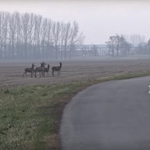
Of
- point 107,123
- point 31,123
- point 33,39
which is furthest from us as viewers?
point 33,39

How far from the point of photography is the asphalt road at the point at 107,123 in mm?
10672

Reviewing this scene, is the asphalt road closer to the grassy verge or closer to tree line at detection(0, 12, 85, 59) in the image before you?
the grassy verge

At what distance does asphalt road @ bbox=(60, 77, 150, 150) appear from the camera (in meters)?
10.7

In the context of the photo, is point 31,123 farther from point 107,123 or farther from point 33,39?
point 33,39

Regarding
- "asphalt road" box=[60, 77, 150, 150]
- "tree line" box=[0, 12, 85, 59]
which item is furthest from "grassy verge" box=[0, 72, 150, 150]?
"tree line" box=[0, 12, 85, 59]

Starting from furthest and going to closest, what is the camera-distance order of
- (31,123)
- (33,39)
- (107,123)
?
1. (33,39)
2. (31,123)
3. (107,123)

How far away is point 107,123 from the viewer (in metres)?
13.6

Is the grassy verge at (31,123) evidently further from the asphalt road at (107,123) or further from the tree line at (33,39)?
the tree line at (33,39)

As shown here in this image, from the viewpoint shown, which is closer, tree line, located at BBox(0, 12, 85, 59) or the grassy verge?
the grassy verge

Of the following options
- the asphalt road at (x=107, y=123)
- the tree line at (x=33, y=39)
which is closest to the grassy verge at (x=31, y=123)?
the asphalt road at (x=107, y=123)

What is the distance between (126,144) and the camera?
34.5ft

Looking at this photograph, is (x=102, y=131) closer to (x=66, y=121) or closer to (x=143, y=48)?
(x=66, y=121)

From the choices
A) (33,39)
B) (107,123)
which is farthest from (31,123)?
(33,39)

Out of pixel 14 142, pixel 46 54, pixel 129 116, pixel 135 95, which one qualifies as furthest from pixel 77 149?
pixel 46 54
